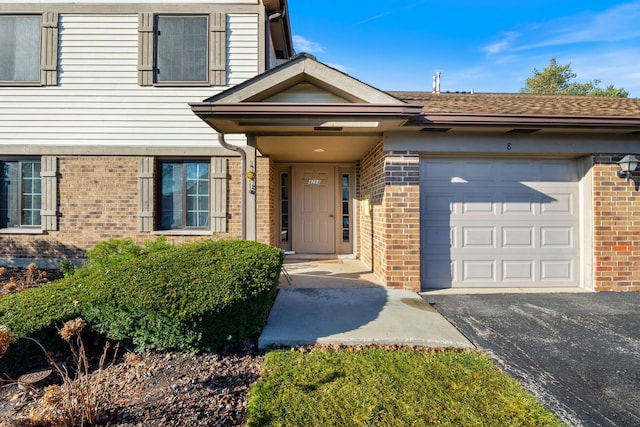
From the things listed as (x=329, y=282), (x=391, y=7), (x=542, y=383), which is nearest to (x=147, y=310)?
(x=329, y=282)

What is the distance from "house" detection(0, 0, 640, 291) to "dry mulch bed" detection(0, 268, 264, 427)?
2.33 m

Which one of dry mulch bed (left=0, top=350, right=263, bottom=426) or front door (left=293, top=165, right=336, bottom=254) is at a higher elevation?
front door (left=293, top=165, right=336, bottom=254)

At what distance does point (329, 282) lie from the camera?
5035 millimetres

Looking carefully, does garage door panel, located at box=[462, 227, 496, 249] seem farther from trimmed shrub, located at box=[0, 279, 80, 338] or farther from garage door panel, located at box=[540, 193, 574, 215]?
trimmed shrub, located at box=[0, 279, 80, 338]

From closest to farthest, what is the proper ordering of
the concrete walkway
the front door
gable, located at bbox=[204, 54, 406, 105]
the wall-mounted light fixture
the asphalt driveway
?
the asphalt driveway < the concrete walkway < gable, located at bbox=[204, 54, 406, 105] < the wall-mounted light fixture < the front door

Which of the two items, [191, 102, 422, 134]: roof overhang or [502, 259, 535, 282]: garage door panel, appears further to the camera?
[502, 259, 535, 282]: garage door panel

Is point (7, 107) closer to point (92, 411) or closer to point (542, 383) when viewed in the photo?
point (92, 411)

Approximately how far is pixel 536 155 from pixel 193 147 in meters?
6.20

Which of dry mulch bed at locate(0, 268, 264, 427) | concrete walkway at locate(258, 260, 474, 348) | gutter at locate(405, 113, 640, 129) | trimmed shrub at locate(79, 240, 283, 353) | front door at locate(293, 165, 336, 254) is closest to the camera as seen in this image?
dry mulch bed at locate(0, 268, 264, 427)

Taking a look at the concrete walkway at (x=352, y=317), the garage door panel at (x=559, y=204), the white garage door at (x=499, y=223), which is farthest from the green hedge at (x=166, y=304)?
the garage door panel at (x=559, y=204)

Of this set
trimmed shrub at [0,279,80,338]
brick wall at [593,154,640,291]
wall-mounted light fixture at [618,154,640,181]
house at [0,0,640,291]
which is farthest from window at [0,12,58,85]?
wall-mounted light fixture at [618,154,640,181]

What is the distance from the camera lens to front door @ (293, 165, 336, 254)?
7.46 m

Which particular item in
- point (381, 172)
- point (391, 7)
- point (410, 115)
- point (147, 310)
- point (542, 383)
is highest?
point (391, 7)

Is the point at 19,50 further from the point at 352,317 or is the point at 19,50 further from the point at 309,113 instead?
the point at 352,317
